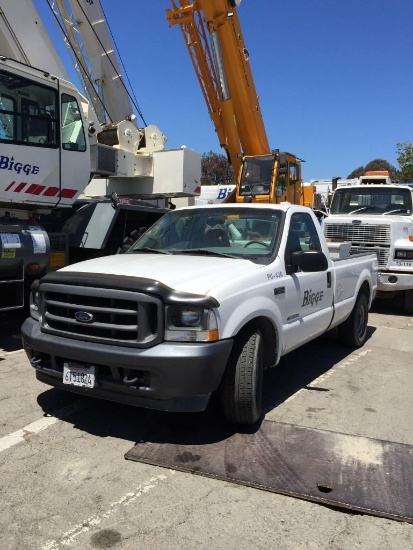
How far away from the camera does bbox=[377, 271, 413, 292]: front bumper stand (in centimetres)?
945

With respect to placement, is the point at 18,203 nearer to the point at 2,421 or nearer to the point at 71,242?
the point at 71,242

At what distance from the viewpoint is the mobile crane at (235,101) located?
44.8 feet

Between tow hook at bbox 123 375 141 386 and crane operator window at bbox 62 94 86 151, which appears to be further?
crane operator window at bbox 62 94 86 151

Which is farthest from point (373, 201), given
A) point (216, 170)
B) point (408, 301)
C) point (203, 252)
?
point (216, 170)

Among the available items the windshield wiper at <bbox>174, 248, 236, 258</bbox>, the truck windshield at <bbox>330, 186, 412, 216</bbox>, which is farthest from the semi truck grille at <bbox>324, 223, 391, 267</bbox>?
the windshield wiper at <bbox>174, 248, 236, 258</bbox>

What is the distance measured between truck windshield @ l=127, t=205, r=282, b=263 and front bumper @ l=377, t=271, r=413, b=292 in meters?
5.25

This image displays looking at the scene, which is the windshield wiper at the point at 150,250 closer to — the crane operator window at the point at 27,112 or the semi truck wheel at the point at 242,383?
the semi truck wheel at the point at 242,383

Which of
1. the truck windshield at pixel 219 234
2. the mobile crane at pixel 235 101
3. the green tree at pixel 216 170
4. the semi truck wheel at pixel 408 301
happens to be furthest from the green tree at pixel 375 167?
the truck windshield at pixel 219 234

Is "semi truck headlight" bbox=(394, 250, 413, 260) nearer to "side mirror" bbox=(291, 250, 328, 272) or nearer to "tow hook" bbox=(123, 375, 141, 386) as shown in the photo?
"side mirror" bbox=(291, 250, 328, 272)

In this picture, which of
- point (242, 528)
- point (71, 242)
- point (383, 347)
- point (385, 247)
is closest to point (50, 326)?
point (242, 528)

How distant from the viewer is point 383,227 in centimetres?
977

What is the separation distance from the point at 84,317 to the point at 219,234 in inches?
70.3

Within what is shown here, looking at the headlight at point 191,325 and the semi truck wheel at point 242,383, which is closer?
the headlight at point 191,325

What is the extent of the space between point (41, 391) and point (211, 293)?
2296 mm
